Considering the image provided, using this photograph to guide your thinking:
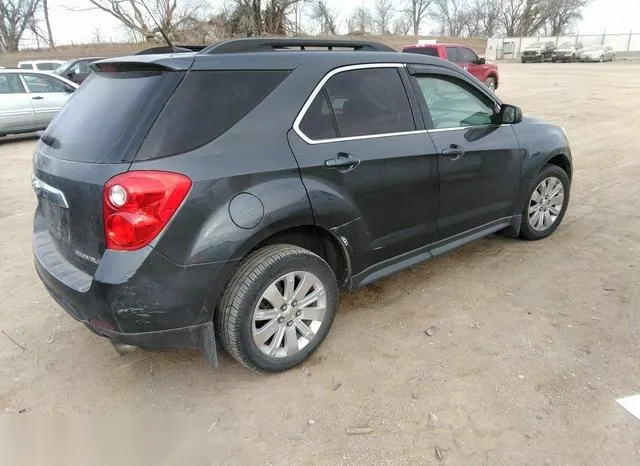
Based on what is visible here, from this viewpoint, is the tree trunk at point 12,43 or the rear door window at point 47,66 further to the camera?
the tree trunk at point 12,43

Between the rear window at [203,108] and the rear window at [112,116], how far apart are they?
0.06 metres

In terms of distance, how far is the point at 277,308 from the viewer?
2.77m

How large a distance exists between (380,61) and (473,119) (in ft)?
3.32

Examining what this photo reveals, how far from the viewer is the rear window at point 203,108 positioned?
2387mm

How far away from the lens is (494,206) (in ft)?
13.1

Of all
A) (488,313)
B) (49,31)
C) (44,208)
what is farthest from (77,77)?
(49,31)

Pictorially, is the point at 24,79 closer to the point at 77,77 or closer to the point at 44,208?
the point at 77,77

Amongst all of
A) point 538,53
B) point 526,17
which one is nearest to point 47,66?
point 538,53

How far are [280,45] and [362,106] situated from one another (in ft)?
2.03

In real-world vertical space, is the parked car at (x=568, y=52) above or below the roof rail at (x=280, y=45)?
below

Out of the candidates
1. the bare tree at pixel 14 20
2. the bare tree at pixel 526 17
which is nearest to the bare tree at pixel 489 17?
the bare tree at pixel 526 17

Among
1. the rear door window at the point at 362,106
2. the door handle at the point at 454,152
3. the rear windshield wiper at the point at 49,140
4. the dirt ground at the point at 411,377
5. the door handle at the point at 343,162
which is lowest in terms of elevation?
the dirt ground at the point at 411,377

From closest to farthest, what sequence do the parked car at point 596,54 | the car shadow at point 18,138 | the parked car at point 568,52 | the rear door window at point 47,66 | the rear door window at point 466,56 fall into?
the car shadow at point 18,138
the rear door window at point 466,56
the rear door window at point 47,66
the parked car at point 596,54
the parked car at point 568,52

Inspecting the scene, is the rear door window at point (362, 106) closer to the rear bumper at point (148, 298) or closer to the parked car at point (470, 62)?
the rear bumper at point (148, 298)
